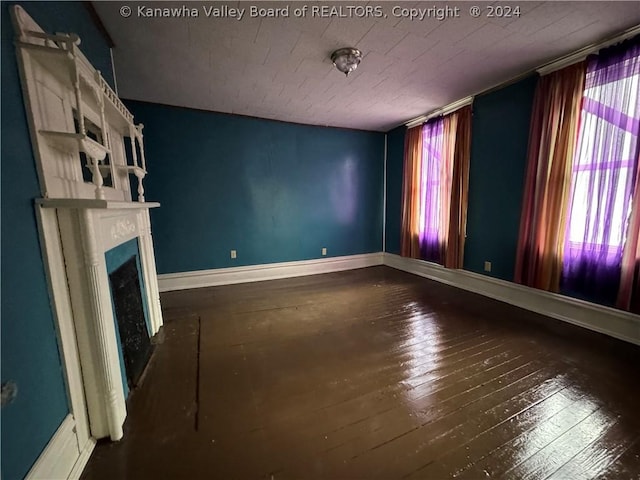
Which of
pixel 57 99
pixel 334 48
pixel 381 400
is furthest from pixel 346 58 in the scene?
pixel 381 400

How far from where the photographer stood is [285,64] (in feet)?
7.82

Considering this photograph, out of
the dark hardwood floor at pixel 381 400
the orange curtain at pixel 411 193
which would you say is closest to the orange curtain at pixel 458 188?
the orange curtain at pixel 411 193

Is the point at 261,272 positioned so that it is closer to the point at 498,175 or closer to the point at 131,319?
the point at 131,319

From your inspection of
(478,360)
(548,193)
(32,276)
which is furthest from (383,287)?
(32,276)

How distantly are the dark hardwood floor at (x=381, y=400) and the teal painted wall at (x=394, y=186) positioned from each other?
87.2 inches

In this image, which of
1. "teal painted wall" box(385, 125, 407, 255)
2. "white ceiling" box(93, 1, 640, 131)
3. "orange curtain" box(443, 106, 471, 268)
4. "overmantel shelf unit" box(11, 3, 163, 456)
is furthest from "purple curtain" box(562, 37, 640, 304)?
"overmantel shelf unit" box(11, 3, 163, 456)

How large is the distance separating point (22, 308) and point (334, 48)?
2.45 meters

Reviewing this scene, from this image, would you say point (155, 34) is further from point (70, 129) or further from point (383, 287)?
point (383, 287)

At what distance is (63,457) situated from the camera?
1.09 metres

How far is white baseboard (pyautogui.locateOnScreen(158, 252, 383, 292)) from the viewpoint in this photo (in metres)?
3.72

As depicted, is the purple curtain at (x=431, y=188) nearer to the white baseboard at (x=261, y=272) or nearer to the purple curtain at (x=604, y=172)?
the white baseboard at (x=261, y=272)

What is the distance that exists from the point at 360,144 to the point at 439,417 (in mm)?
4175

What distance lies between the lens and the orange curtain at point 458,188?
3.33 m

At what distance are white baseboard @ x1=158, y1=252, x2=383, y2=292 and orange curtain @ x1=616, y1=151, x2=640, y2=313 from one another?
128 inches
